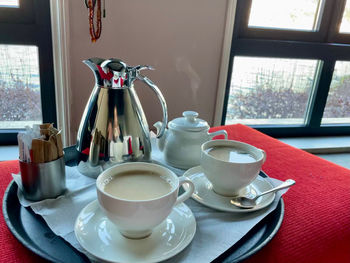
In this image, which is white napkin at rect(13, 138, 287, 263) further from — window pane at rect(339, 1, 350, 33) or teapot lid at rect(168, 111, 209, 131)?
window pane at rect(339, 1, 350, 33)

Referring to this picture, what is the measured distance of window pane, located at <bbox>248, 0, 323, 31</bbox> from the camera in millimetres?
1194

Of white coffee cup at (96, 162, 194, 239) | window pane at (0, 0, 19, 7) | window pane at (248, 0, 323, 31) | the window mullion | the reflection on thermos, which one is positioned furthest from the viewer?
the window mullion

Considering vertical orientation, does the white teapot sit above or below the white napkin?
above

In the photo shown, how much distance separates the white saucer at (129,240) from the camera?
0.97 feet

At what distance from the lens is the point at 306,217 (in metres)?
0.42

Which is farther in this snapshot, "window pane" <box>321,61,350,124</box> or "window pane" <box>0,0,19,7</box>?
"window pane" <box>321,61,350,124</box>

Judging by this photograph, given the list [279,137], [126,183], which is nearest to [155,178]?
[126,183]

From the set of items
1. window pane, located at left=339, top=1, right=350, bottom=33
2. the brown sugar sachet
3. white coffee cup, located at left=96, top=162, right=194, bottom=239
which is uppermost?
window pane, located at left=339, top=1, right=350, bottom=33

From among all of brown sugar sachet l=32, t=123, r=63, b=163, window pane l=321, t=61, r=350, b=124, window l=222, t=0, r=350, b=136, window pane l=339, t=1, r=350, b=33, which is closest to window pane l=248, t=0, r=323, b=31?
window l=222, t=0, r=350, b=136

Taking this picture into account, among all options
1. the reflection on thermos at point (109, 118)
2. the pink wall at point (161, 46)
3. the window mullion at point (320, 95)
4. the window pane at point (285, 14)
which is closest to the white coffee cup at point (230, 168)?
the reflection on thermos at point (109, 118)

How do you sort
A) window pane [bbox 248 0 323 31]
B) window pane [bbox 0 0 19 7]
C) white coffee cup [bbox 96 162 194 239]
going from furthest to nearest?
1. window pane [bbox 248 0 323 31]
2. window pane [bbox 0 0 19 7]
3. white coffee cup [bbox 96 162 194 239]

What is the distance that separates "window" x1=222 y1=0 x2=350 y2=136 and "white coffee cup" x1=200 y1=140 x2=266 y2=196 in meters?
0.83

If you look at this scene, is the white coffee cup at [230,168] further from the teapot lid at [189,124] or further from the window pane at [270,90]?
the window pane at [270,90]

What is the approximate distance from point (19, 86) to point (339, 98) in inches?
55.8
